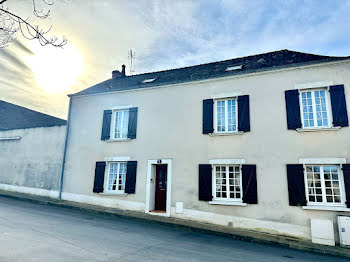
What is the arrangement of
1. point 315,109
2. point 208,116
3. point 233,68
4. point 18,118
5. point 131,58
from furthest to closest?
1. point 18,118
2. point 131,58
3. point 233,68
4. point 208,116
5. point 315,109

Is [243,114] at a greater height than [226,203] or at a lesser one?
greater

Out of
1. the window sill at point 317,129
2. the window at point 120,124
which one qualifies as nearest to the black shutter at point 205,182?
the window sill at point 317,129

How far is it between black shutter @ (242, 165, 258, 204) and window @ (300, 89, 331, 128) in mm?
2542

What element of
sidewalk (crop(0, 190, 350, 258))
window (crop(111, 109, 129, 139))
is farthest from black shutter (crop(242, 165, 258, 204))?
window (crop(111, 109, 129, 139))

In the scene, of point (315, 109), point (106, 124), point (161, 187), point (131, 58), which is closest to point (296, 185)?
point (315, 109)

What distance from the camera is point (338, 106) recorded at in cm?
852

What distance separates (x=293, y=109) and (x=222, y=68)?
4153 mm

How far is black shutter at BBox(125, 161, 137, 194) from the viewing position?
10984mm

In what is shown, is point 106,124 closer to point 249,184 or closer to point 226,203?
point 226,203

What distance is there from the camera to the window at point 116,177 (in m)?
11.5

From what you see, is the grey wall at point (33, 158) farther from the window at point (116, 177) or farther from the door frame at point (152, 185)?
the door frame at point (152, 185)

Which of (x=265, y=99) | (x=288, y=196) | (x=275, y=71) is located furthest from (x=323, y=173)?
(x=275, y=71)

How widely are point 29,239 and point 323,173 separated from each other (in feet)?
29.9

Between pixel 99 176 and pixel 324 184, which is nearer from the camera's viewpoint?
pixel 324 184
